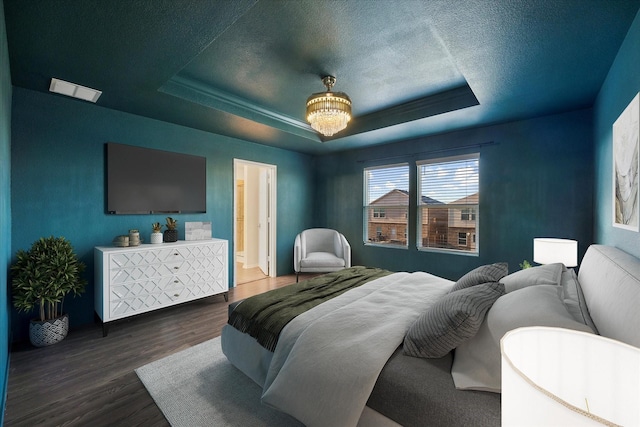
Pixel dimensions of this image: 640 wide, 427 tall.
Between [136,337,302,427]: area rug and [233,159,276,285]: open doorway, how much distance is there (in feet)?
7.26

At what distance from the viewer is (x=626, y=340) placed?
2.97 ft

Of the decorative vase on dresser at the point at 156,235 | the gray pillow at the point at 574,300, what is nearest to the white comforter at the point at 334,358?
the gray pillow at the point at 574,300

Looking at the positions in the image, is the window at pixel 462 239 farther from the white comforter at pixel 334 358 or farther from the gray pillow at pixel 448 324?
the gray pillow at pixel 448 324

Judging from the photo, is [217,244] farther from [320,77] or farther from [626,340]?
[626,340]

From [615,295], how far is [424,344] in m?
0.79

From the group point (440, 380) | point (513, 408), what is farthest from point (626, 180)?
point (513, 408)

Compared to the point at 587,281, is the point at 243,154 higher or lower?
higher

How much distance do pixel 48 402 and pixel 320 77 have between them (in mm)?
3305

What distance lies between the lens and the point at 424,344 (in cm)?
131

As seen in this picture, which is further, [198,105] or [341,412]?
[198,105]

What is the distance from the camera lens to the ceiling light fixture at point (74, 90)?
246 cm

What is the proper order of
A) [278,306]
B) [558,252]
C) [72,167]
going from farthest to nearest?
[72,167], [558,252], [278,306]

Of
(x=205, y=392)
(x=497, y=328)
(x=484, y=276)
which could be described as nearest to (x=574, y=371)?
(x=497, y=328)

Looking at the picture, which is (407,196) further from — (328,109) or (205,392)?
(205,392)
